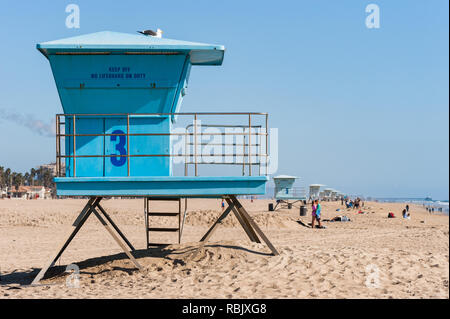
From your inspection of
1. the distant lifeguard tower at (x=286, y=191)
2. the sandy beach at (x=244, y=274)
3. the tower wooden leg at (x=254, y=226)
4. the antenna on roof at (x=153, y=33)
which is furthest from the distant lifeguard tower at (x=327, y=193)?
the antenna on roof at (x=153, y=33)

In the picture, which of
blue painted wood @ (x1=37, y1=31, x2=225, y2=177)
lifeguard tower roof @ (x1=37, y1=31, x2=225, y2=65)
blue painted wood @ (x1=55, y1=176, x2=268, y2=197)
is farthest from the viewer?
blue painted wood @ (x1=37, y1=31, x2=225, y2=177)

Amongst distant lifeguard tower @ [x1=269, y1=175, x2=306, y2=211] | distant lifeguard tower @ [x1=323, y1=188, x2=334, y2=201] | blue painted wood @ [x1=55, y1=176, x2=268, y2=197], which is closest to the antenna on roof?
blue painted wood @ [x1=55, y1=176, x2=268, y2=197]

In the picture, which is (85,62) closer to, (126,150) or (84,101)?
(84,101)

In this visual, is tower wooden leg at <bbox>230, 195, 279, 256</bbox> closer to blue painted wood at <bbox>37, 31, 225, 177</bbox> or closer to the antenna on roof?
blue painted wood at <bbox>37, 31, 225, 177</bbox>

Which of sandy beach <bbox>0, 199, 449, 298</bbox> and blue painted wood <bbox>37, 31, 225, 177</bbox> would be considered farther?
blue painted wood <bbox>37, 31, 225, 177</bbox>

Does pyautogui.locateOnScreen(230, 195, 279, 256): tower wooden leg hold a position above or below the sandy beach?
above

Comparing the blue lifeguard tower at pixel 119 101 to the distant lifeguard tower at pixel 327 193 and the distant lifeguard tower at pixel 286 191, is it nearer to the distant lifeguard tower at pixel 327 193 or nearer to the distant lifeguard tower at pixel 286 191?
the distant lifeguard tower at pixel 286 191

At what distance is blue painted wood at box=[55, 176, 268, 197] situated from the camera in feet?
35.1

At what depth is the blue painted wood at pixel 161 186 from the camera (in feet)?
35.1

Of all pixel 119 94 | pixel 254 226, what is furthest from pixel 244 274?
pixel 119 94

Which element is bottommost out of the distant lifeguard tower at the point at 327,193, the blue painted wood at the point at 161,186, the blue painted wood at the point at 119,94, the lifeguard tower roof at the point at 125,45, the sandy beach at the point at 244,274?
the distant lifeguard tower at the point at 327,193

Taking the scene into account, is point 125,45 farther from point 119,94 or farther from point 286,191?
point 286,191

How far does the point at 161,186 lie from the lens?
1079 cm
